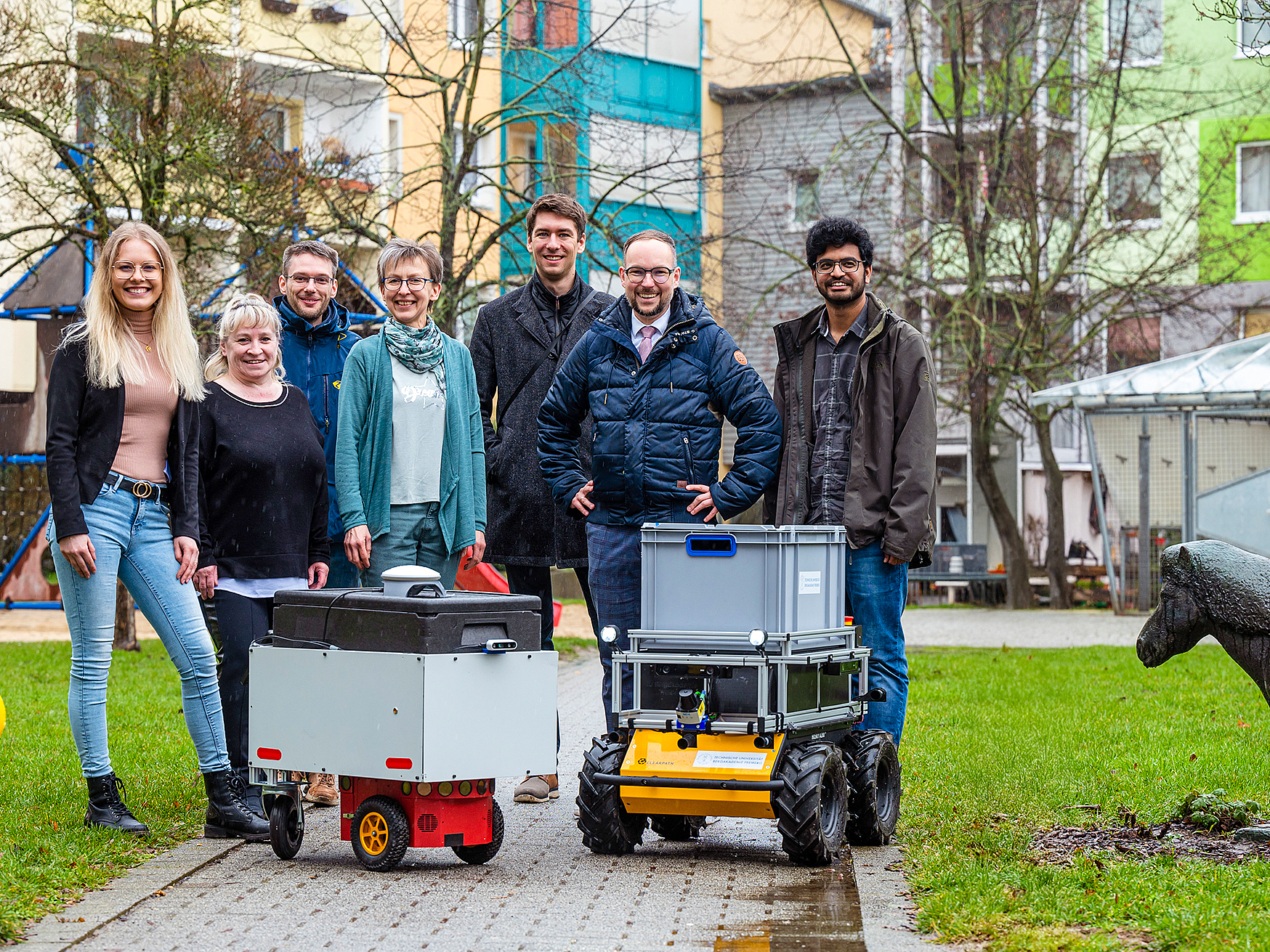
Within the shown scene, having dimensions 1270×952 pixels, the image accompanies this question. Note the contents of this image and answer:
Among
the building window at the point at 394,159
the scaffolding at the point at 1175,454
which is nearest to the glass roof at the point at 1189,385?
the scaffolding at the point at 1175,454

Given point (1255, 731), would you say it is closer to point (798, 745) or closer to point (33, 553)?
point (798, 745)

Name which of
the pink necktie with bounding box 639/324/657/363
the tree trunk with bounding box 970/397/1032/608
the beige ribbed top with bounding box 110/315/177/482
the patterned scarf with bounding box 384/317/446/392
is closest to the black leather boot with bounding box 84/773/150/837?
the beige ribbed top with bounding box 110/315/177/482

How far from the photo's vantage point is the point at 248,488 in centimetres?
627

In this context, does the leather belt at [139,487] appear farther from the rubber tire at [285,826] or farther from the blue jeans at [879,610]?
the blue jeans at [879,610]

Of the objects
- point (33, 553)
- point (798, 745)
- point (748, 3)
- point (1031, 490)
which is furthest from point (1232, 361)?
point (748, 3)

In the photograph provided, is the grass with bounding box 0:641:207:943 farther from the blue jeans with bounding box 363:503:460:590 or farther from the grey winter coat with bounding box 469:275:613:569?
the grey winter coat with bounding box 469:275:613:569

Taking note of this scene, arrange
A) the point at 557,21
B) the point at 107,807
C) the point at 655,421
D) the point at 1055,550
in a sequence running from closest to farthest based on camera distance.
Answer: the point at 107,807 → the point at 655,421 → the point at 557,21 → the point at 1055,550

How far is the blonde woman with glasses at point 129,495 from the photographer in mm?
5855

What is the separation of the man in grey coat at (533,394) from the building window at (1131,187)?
1784cm

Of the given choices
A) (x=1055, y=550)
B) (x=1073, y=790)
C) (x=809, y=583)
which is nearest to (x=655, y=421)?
(x=809, y=583)

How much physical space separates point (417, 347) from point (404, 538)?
77cm

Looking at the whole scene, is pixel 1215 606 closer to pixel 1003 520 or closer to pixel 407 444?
pixel 407 444

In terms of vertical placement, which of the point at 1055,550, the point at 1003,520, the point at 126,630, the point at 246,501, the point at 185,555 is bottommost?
the point at 126,630

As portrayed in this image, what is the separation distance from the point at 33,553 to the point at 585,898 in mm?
16012
